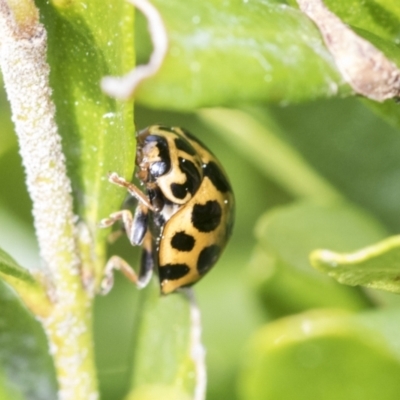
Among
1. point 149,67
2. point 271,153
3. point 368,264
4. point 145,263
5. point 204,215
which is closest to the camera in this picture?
point 149,67

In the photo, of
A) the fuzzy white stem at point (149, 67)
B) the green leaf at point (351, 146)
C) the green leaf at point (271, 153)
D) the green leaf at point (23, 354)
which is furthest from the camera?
the green leaf at point (271, 153)

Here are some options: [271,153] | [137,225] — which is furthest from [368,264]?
[271,153]

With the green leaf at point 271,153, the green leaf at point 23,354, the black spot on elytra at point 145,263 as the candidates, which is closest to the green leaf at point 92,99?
the green leaf at point 23,354

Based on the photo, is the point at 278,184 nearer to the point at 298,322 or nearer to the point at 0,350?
the point at 0,350

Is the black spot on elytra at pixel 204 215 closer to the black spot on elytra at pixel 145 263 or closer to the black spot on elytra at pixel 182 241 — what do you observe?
the black spot on elytra at pixel 182 241

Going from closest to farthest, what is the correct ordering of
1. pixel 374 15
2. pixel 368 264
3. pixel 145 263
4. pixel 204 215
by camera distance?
pixel 368 264 < pixel 374 15 < pixel 204 215 < pixel 145 263

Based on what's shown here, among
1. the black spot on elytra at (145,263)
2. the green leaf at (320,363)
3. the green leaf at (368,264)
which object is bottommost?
the black spot on elytra at (145,263)

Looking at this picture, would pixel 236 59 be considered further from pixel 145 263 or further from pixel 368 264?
pixel 145 263

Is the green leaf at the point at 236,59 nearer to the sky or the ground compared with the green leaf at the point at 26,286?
nearer to the sky
